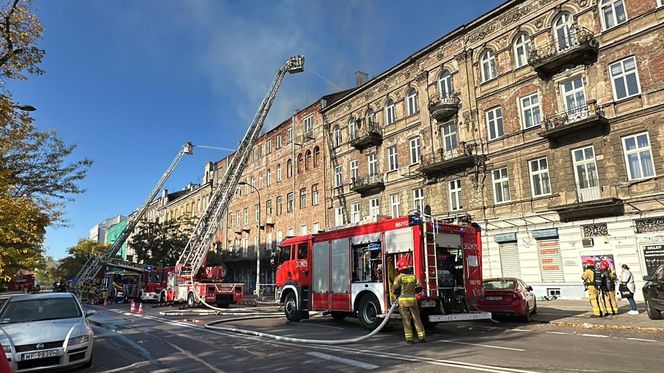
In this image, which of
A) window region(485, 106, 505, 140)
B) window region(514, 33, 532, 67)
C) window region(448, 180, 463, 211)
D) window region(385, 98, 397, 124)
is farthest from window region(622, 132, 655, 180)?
window region(385, 98, 397, 124)

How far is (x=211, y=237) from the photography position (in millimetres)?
26562

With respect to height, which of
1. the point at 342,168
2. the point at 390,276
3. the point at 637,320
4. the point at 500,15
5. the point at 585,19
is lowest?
the point at 637,320

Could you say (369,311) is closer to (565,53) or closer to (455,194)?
(455,194)

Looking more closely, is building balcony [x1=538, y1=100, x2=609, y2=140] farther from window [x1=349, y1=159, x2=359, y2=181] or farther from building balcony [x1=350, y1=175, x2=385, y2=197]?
window [x1=349, y1=159, x2=359, y2=181]

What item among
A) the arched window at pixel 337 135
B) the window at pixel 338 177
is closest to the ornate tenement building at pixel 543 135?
the window at pixel 338 177

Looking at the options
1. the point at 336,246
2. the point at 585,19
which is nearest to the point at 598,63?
the point at 585,19

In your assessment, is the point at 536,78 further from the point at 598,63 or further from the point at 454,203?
the point at 454,203

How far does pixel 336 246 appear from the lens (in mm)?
14039

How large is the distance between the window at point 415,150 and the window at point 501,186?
564 centimetres

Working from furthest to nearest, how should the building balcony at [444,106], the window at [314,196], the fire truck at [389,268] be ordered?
1. the window at [314,196]
2. the building balcony at [444,106]
3. the fire truck at [389,268]

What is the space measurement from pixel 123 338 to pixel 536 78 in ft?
68.2

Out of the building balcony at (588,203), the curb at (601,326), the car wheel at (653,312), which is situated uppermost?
the building balcony at (588,203)

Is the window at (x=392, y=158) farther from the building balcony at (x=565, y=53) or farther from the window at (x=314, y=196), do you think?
the building balcony at (x=565, y=53)

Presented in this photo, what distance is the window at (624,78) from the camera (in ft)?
60.4
